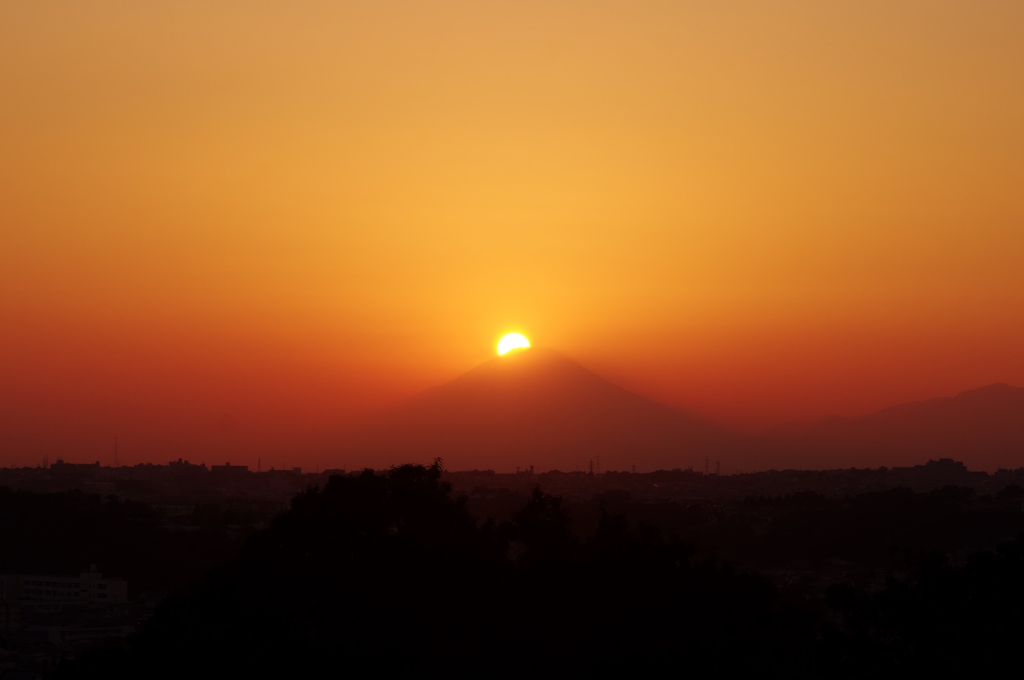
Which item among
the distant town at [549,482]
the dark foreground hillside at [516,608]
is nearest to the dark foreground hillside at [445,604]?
the dark foreground hillside at [516,608]

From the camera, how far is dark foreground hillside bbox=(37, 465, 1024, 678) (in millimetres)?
19922

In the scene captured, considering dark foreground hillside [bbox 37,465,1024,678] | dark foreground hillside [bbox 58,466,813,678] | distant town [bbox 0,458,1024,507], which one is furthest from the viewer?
distant town [bbox 0,458,1024,507]

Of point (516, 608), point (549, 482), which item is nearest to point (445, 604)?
point (516, 608)

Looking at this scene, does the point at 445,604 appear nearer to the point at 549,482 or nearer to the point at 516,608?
the point at 516,608

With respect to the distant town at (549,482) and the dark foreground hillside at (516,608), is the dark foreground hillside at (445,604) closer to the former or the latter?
the dark foreground hillside at (516,608)

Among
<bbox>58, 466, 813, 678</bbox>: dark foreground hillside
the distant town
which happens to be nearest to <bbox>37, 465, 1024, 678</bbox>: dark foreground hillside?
<bbox>58, 466, 813, 678</bbox>: dark foreground hillside

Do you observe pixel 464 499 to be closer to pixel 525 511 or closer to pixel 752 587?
pixel 525 511

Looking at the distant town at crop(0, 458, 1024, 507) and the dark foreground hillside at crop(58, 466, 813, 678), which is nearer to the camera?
the dark foreground hillside at crop(58, 466, 813, 678)

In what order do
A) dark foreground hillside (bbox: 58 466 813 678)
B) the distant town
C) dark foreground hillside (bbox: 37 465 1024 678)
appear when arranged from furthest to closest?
the distant town < dark foreground hillside (bbox: 58 466 813 678) < dark foreground hillside (bbox: 37 465 1024 678)

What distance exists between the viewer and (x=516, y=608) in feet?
79.3

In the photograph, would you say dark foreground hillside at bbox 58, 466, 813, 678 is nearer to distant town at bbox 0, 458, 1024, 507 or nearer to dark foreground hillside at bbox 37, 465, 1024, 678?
dark foreground hillside at bbox 37, 465, 1024, 678

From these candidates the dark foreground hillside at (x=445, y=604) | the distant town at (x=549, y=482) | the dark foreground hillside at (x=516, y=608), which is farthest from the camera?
the distant town at (x=549, y=482)

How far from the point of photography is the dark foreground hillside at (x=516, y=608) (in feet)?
65.4

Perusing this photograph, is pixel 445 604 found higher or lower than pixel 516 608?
higher
